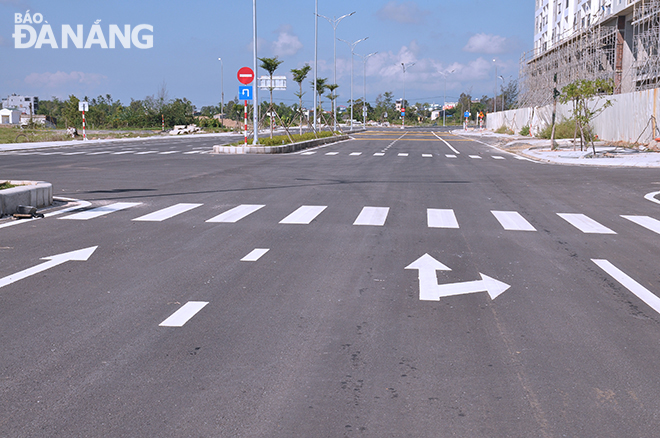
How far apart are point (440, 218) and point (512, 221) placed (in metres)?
1.23

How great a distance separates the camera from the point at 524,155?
3216 cm

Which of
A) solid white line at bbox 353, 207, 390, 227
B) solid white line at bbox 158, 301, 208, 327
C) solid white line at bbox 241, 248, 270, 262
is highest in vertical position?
Answer: solid white line at bbox 353, 207, 390, 227

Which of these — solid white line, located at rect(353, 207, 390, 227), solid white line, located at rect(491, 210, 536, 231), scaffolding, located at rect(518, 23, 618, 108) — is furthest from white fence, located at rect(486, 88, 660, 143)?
solid white line, located at rect(353, 207, 390, 227)

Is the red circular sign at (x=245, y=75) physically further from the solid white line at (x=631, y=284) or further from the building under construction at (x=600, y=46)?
the solid white line at (x=631, y=284)

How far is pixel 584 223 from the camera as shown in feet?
36.3

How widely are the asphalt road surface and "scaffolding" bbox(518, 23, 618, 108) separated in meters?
36.2

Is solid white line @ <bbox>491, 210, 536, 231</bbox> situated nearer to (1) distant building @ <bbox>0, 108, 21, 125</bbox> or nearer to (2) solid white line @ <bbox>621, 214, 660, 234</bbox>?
(2) solid white line @ <bbox>621, 214, 660, 234</bbox>

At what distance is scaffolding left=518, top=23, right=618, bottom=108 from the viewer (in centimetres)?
5244

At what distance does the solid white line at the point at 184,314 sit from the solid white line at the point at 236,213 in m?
4.77

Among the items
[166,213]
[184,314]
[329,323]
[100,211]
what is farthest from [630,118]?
[184,314]

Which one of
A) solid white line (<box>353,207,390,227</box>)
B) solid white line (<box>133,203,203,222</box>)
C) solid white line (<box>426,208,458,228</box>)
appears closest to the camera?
solid white line (<box>426,208,458,228</box>)

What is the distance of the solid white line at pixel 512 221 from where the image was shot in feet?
34.5

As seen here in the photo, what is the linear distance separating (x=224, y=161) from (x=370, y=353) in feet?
68.1

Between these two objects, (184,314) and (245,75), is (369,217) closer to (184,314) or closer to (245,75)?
(184,314)
